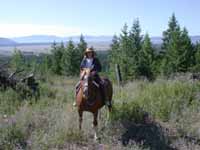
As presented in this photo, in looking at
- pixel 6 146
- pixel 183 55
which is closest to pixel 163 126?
pixel 6 146

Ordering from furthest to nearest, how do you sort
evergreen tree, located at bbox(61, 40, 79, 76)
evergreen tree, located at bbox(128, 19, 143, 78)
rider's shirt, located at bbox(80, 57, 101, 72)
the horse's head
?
evergreen tree, located at bbox(61, 40, 79, 76) < evergreen tree, located at bbox(128, 19, 143, 78) < rider's shirt, located at bbox(80, 57, 101, 72) < the horse's head

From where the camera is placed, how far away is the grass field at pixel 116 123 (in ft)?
29.2

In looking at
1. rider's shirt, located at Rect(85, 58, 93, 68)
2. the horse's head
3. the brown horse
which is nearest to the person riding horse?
rider's shirt, located at Rect(85, 58, 93, 68)

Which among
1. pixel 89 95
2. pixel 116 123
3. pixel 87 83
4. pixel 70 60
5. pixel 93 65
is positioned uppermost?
pixel 93 65

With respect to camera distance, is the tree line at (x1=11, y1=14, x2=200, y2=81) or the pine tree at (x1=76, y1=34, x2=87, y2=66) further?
the pine tree at (x1=76, y1=34, x2=87, y2=66)

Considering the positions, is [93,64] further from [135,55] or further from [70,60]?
[70,60]

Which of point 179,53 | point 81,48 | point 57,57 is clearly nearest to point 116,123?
point 179,53

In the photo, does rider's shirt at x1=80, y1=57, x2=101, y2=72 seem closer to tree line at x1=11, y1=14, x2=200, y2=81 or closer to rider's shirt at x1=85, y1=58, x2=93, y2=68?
rider's shirt at x1=85, y1=58, x2=93, y2=68

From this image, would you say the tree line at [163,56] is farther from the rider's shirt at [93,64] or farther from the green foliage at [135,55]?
the rider's shirt at [93,64]

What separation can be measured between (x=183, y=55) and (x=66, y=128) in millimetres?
34732

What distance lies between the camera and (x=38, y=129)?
31.9ft

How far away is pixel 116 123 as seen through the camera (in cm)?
1013

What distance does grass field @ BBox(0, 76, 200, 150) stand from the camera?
891 cm

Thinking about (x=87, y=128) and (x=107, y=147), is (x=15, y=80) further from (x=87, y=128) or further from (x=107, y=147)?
(x=107, y=147)
